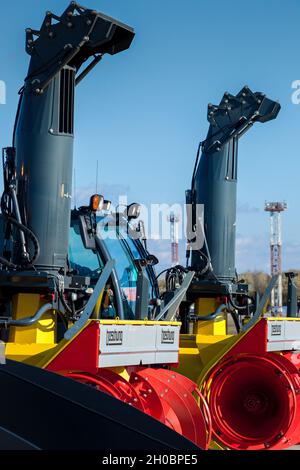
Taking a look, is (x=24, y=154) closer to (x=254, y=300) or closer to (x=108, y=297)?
(x=108, y=297)

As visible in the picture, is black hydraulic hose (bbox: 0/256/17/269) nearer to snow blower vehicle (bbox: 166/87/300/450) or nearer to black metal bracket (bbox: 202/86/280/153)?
snow blower vehicle (bbox: 166/87/300/450)

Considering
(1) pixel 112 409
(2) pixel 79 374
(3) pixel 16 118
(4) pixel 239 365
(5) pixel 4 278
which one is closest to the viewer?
(1) pixel 112 409

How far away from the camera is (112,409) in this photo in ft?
5.98

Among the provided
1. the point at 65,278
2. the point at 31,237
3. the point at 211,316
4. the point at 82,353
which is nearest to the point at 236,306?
the point at 211,316

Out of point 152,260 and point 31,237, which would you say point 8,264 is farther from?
point 152,260

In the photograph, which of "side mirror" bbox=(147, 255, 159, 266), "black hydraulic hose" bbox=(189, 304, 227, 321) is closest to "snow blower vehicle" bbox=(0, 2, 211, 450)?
"side mirror" bbox=(147, 255, 159, 266)

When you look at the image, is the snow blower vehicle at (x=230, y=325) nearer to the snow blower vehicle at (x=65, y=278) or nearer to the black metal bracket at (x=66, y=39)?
the snow blower vehicle at (x=65, y=278)

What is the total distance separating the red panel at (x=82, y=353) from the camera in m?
5.13

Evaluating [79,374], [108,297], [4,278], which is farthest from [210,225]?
[79,374]

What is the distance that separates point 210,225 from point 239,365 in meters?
2.40

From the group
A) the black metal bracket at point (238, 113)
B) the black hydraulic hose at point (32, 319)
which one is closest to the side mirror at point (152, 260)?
the black hydraulic hose at point (32, 319)

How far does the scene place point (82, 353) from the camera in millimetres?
5141

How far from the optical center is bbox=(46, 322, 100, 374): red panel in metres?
5.13

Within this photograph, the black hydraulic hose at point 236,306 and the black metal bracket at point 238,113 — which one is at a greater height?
the black metal bracket at point 238,113
